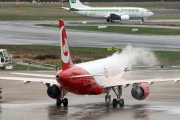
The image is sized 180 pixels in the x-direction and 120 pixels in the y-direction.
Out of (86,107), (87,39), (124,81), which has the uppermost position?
(87,39)

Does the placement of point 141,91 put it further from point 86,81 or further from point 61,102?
point 61,102

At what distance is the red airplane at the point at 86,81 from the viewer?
4016cm

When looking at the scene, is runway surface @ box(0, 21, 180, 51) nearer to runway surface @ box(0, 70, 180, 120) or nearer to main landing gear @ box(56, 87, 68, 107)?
runway surface @ box(0, 70, 180, 120)

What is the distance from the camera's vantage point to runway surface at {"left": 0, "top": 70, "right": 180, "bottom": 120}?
130ft

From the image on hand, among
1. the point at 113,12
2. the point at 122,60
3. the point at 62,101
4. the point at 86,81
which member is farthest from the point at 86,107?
the point at 113,12

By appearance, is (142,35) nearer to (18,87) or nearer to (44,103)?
(18,87)

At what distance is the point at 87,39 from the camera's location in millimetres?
106750

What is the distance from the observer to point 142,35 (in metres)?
117

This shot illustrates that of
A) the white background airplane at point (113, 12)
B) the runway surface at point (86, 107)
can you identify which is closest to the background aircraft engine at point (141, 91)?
the runway surface at point (86, 107)

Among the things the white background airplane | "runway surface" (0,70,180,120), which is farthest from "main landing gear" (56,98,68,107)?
the white background airplane

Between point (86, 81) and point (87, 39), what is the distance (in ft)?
215

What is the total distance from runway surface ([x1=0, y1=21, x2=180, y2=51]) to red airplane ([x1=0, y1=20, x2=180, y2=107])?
44.8m

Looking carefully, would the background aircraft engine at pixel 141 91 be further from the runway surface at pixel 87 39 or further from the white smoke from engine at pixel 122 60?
the runway surface at pixel 87 39

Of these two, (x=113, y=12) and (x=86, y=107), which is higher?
(x=113, y=12)
